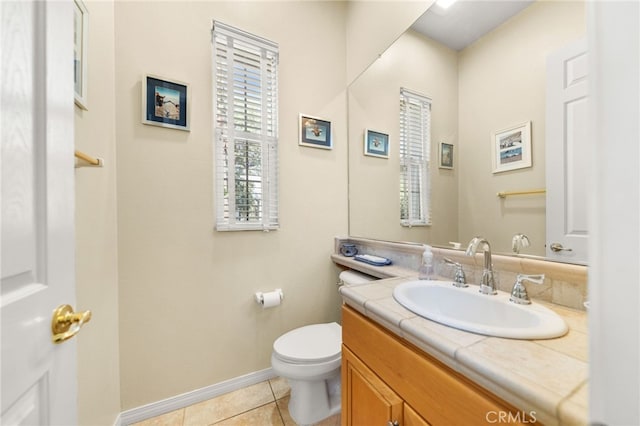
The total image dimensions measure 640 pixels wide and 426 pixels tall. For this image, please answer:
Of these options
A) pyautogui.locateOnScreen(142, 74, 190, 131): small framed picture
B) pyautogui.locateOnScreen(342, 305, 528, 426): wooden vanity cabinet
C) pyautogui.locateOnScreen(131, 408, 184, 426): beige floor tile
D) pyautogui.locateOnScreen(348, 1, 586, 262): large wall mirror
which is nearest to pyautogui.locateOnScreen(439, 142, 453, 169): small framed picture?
pyautogui.locateOnScreen(348, 1, 586, 262): large wall mirror

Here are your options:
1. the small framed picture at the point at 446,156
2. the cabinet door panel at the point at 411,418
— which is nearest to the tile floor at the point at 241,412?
the cabinet door panel at the point at 411,418

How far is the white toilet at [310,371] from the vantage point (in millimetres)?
1181

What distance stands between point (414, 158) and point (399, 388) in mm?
1226

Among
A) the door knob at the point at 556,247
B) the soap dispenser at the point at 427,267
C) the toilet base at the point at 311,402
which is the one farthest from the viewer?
Result: the toilet base at the point at 311,402

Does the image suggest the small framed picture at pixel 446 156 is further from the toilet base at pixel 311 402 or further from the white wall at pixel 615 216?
the toilet base at pixel 311 402

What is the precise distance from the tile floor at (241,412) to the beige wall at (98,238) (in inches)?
12.8

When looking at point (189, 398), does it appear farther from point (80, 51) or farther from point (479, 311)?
point (80, 51)

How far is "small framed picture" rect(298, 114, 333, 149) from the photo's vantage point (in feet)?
5.63

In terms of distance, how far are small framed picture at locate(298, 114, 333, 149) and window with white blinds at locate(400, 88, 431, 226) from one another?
561 mm

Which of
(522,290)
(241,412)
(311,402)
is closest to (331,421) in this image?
(311,402)

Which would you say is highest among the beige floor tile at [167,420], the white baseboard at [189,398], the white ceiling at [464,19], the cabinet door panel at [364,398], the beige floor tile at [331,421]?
the white ceiling at [464,19]

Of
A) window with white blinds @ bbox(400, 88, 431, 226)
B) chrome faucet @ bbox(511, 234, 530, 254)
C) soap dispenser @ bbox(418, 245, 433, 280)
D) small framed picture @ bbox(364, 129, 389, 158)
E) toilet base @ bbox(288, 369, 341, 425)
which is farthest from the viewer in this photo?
small framed picture @ bbox(364, 129, 389, 158)

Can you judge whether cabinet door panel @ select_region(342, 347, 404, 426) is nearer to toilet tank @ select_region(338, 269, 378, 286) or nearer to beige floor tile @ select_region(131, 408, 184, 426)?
toilet tank @ select_region(338, 269, 378, 286)

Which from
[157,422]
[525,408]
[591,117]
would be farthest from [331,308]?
[591,117]
